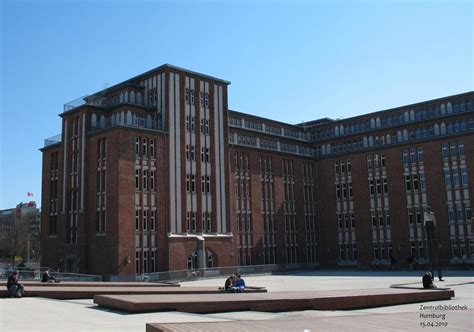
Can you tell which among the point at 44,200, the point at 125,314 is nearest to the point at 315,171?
the point at 44,200

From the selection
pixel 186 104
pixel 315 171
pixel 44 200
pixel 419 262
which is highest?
pixel 186 104

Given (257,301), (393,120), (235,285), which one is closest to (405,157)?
(393,120)

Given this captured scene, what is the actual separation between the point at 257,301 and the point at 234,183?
38787 millimetres

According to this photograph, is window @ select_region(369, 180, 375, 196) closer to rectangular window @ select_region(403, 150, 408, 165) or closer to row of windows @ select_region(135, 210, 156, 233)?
rectangular window @ select_region(403, 150, 408, 165)

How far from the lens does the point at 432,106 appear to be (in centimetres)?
6188

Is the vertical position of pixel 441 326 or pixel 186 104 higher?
pixel 186 104

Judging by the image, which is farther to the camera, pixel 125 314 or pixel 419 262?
pixel 419 262

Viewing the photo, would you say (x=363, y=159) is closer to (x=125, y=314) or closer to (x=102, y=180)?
(x=102, y=180)

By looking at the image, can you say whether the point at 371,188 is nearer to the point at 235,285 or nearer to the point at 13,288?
the point at 235,285

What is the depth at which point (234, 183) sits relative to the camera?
190 ft

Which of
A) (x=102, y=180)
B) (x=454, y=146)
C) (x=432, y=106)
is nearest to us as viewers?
(x=102, y=180)

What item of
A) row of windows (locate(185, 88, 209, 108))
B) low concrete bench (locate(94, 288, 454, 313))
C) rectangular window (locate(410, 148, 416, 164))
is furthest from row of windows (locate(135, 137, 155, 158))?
rectangular window (locate(410, 148, 416, 164))

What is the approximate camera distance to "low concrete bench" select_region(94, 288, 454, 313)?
17.9m

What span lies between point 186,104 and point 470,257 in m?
34.9
